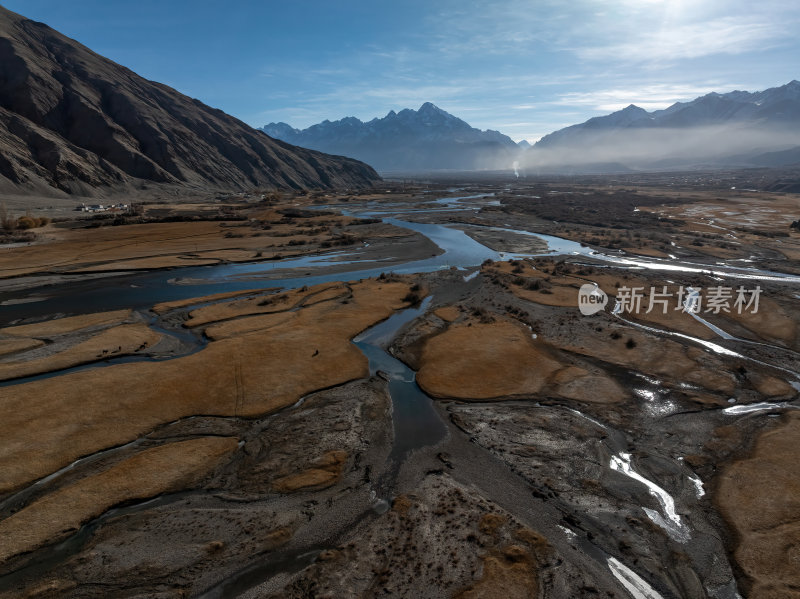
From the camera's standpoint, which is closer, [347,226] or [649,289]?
[649,289]

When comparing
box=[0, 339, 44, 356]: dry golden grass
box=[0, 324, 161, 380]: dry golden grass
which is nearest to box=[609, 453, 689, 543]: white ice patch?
box=[0, 324, 161, 380]: dry golden grass

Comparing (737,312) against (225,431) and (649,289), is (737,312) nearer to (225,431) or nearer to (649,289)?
(649,289)

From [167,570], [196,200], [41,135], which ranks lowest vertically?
[167,570]

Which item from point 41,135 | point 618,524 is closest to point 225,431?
point 618,524

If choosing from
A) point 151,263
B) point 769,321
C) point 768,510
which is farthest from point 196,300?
point 769,321

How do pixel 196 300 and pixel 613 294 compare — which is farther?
pixel 613 294

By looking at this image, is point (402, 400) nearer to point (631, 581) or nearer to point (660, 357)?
point (631, 581)

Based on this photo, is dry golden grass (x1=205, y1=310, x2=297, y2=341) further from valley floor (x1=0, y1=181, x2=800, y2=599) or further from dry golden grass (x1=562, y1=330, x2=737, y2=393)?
dry golden grass (x1=562, y1=330, x2=737, y2=393)
